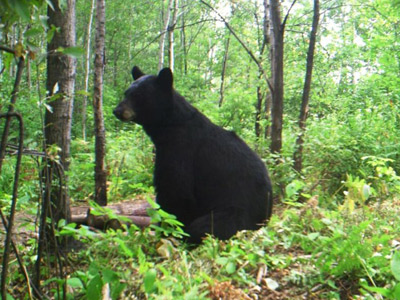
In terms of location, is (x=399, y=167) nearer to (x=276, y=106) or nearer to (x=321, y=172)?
(x=321, y=172)

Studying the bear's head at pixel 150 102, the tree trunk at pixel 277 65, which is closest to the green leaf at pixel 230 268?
the bear's head at pixel 150 102

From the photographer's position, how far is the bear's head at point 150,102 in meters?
5.05

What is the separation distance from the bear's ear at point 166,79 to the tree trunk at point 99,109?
2494 mm

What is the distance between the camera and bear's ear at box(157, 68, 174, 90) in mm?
5027

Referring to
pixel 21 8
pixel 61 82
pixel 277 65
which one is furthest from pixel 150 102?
pixel 21 8

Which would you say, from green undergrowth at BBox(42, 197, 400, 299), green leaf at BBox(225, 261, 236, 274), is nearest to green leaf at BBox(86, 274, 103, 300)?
green undergrowth at BBox(42, 197, 400, 299)

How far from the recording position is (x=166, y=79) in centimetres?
507

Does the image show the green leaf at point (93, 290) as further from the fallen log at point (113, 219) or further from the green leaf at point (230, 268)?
the fallen log at point (113, 219)

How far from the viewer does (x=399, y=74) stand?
45.8 ft

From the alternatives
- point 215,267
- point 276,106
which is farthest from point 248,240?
point 276,106

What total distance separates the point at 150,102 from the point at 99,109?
2.50 m

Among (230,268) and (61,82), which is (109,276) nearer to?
(230,268)

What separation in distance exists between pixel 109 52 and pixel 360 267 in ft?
126

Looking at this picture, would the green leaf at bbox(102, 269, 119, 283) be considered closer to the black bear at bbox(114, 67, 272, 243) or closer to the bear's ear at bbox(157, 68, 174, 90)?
the black bear at bbox(114, 67, 272, 243)
